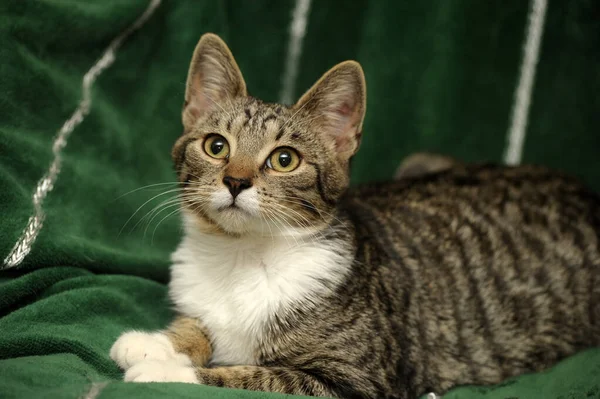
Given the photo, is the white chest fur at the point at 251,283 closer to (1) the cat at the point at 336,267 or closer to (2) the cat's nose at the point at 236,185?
(1) the cat at the point at 336,267

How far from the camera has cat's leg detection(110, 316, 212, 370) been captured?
2086 millimetres

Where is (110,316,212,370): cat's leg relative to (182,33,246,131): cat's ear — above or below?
below

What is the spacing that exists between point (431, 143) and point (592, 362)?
5.01 ft

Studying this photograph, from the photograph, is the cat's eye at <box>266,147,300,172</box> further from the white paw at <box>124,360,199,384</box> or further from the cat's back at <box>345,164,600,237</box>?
the white paw at <box>124,360,199,384</box>

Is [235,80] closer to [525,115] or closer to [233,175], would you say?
[233,175]

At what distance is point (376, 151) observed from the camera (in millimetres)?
3633

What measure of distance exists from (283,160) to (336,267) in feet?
1.41

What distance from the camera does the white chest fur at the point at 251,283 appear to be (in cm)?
221

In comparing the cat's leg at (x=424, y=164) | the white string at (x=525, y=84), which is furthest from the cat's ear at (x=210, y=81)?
the white string at (x=525, y=84)

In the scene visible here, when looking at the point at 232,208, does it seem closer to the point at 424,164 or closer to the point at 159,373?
the point at 159,373

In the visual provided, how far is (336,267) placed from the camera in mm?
2271

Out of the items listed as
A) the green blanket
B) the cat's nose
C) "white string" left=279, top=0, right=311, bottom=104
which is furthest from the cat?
"white string" left=279, top=0, right=311, bottom=104

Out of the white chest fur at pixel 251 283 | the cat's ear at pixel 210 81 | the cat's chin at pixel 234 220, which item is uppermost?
the cat's ear at pixel 210 81

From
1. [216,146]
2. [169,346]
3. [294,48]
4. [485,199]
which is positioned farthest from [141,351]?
[294,48]
